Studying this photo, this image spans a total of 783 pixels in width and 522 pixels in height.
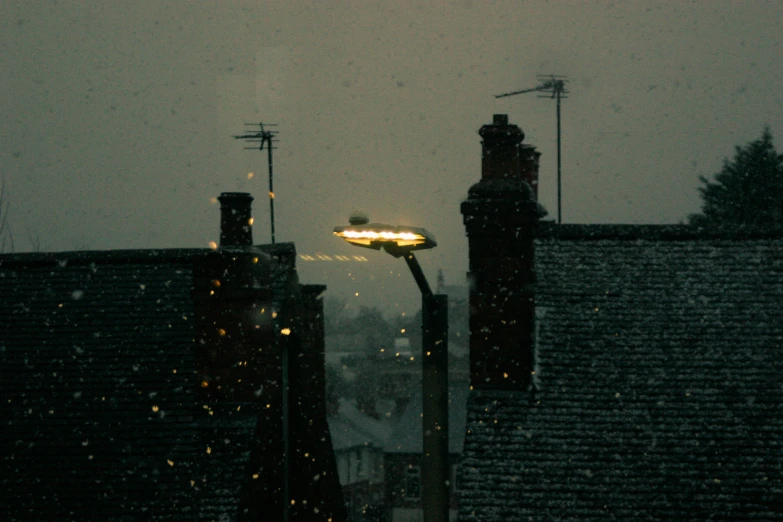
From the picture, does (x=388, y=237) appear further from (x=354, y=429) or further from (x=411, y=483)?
(x=354, y=429)

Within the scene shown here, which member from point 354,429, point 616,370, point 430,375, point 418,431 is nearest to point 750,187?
point 418,431

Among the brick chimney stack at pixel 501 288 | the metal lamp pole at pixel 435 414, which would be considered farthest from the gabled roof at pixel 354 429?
the metal lamp pole at pixel 435 414

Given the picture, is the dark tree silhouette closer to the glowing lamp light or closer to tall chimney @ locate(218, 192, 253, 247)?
tall chimney @ locate(218, 192, 253, 247)

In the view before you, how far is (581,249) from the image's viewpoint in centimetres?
1511

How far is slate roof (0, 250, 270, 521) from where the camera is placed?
12844mm

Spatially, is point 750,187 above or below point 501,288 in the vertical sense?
above

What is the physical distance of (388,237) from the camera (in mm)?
6988

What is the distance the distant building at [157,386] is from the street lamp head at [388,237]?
6.44 meters

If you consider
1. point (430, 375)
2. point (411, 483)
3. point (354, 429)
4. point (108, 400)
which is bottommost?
point (411, 483)

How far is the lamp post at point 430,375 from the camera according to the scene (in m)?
6.96

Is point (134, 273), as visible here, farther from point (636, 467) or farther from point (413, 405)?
point (413, 405)

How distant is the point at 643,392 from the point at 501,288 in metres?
2.42

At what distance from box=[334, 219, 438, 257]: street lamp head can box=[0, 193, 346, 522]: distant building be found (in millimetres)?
6438


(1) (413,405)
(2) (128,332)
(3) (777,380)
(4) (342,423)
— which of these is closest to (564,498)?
(3) (777,380)
